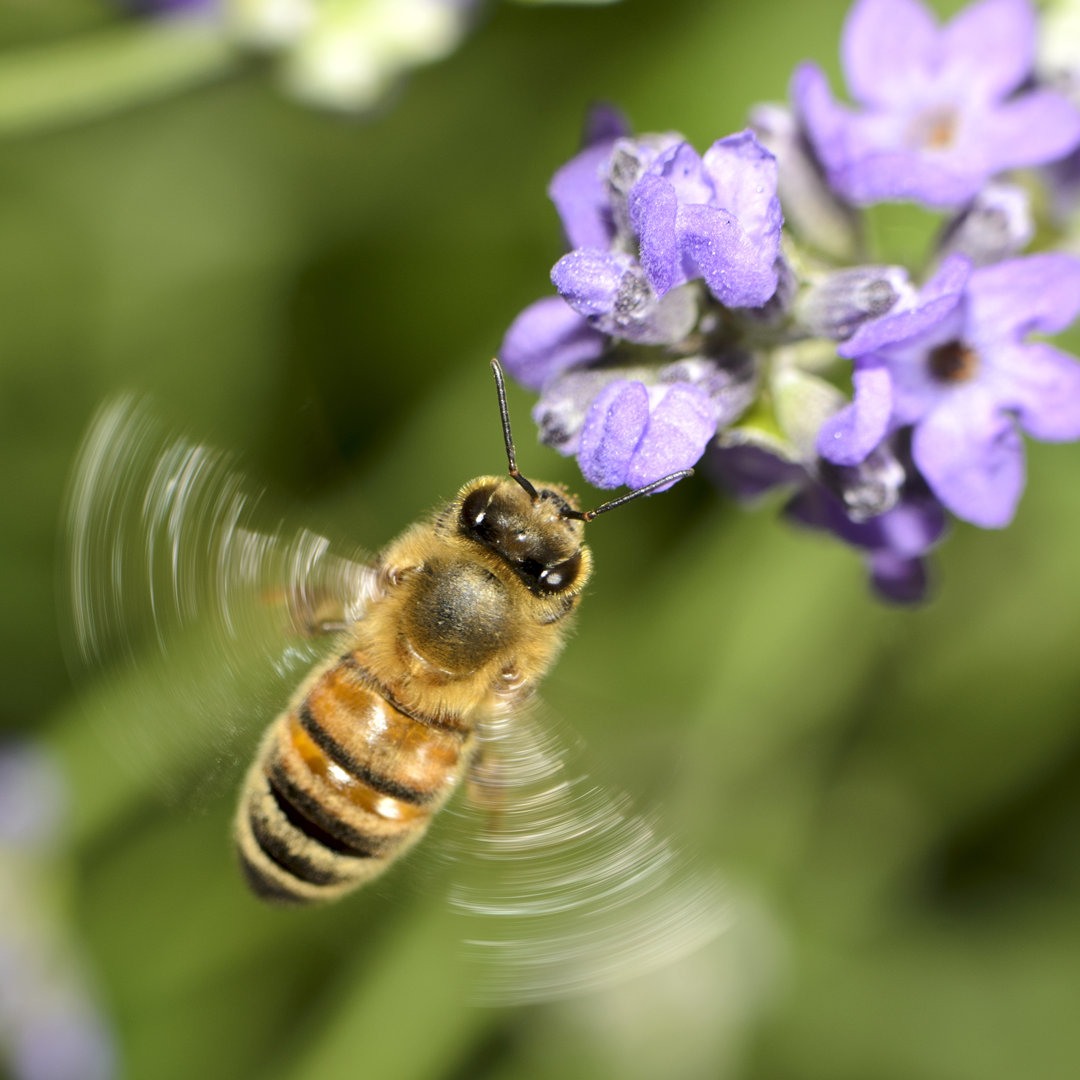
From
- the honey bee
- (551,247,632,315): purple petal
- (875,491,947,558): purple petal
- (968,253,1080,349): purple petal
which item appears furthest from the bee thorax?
(968,253,1080,349): purple petal

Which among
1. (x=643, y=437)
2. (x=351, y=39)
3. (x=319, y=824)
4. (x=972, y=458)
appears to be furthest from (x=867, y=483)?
(x=351, y=39)

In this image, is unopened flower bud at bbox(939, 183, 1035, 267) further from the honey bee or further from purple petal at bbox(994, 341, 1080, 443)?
the honey bee

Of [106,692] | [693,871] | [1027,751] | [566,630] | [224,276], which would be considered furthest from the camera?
[224,276]

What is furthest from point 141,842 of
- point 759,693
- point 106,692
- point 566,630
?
point 566,630

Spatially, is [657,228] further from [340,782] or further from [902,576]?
[340,782]

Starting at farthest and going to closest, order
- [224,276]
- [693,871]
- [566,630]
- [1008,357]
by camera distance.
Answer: [224,276]
[693,871]
[566,630]
[1008,357]

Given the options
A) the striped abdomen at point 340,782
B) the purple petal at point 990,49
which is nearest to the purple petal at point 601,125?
the purple petal at point 990,49

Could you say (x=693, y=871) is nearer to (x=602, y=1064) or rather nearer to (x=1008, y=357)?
(x=1008, y=357)
